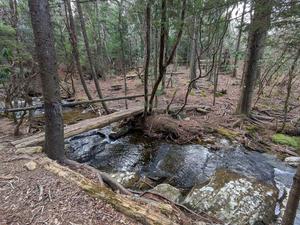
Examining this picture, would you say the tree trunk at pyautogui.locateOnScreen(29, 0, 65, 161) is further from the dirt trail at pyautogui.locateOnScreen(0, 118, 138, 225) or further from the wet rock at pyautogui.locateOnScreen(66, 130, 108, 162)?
the wet rock at pyautogui.locateOnScreen(66, 130, 108, 162)

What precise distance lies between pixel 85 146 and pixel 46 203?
4197 millimetres

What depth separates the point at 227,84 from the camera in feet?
49.2

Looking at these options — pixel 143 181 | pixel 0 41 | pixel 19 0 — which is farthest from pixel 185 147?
pixel 19 0

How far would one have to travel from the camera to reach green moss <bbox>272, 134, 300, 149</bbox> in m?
6.72

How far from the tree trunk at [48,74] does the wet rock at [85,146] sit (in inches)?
85.2

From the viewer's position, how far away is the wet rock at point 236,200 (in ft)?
11.7

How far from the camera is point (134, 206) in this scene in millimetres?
2625

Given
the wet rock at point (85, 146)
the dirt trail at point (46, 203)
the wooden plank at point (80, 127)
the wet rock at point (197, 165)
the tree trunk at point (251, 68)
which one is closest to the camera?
the dirt trail at point (46, 203)

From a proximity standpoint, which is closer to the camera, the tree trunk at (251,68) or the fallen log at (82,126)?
the fallen log at (82,126)

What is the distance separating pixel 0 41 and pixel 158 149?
5200mm

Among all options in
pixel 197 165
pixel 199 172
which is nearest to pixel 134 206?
pixel 199 172

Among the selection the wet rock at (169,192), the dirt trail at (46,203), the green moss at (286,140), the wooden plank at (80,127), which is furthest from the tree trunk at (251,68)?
the dirt trail at (46,203)

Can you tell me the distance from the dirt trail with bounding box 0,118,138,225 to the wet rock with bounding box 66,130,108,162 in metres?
2.77

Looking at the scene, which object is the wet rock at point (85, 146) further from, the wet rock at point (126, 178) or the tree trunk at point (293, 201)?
the tree trunk at point (293, 201)
